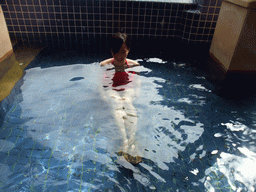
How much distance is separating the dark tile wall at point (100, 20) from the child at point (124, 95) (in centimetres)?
234

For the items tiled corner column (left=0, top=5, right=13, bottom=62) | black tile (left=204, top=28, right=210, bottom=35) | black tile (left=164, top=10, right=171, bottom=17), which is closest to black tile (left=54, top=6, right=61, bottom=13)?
tiled corner column (left=0, top=5, right=13, bottom=62)

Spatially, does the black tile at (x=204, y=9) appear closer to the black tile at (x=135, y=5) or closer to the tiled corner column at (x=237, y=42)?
the tiled corner column at (x=237, y=42)

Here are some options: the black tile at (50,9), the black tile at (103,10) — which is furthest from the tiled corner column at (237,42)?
the black tile at (50,9)

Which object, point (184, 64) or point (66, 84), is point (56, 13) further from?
point (184, 64)

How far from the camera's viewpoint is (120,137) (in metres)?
2.43

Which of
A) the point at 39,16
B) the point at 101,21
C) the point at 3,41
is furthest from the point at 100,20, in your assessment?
the point at 3,41

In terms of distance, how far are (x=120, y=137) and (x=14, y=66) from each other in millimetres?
2791

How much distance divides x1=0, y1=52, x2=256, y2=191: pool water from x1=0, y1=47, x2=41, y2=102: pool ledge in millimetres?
153

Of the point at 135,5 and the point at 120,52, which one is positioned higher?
the point at 135,5

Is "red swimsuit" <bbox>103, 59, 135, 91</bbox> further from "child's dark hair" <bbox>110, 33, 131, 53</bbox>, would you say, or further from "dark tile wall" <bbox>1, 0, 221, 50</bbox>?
"dark tile wall" <bbox>1, 0, 221, 50</bbox>

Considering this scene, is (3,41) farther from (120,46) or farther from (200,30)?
(200,30)

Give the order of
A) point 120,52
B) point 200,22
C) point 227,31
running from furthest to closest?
point 200,22, point 227,31, point 120,52

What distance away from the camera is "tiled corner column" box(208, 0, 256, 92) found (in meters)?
3.41

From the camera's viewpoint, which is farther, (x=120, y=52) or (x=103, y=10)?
(x=103, y=10)
